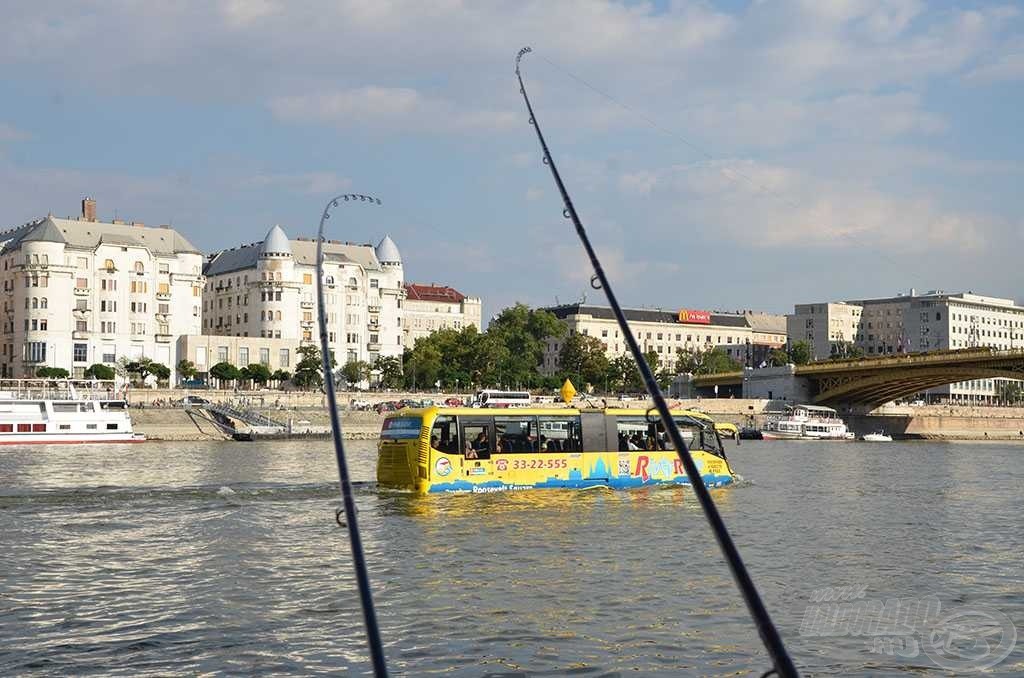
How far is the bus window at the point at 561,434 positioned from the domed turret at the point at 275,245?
103m

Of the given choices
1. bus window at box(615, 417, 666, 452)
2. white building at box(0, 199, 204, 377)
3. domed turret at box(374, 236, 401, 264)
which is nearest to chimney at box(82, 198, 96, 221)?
white building at box(0, 199, 204, 377)

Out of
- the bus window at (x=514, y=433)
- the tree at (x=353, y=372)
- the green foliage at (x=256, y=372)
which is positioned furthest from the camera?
the tree at (x=353, y=372)

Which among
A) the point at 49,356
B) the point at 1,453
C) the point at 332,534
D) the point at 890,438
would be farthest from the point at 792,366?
the point at 332,534

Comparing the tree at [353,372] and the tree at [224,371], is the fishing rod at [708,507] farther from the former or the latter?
the tree at [353,372]

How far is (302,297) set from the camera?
444 ft

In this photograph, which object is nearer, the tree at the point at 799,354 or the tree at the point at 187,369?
the tree at the point at 187,369

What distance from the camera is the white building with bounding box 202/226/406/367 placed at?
133375 mm

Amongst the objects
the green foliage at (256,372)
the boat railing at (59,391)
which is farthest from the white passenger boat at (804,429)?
the boat railing at (59,391)

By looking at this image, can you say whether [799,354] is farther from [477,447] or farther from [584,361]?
[477,447]

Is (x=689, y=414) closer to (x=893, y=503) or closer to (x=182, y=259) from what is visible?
(x=893, y=503)

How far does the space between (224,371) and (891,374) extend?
58157 mm

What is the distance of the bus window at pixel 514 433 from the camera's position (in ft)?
110

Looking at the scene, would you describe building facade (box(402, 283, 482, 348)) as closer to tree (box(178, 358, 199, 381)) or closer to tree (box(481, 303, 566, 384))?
tree (box(481, 303, 566, 384))

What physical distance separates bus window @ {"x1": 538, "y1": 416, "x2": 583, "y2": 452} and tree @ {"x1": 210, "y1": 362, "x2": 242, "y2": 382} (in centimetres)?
8529
